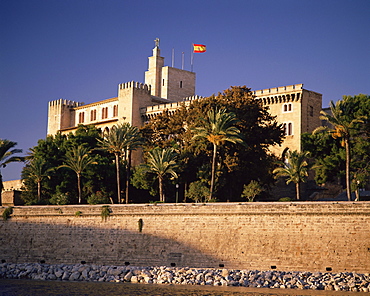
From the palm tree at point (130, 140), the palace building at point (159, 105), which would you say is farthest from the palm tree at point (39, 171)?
the palace building at point (159, 105)

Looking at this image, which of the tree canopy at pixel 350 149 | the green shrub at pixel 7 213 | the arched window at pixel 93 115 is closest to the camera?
the green shrub at pixel 7 213

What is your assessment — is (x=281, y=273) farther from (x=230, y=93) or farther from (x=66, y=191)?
(x=66, y=191)

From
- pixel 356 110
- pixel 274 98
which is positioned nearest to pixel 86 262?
pixel 356 110

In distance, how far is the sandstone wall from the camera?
28938 mm

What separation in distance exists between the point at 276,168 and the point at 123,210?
16176 millimetres

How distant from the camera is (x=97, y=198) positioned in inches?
1842

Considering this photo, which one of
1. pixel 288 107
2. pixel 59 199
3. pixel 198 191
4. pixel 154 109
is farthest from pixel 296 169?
pixel 154 109

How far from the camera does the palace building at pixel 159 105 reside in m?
53.4

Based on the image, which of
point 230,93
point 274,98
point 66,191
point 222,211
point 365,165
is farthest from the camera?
point 274,98

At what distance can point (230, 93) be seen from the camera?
46.3 m

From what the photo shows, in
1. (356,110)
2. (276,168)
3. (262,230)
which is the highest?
(356,110)

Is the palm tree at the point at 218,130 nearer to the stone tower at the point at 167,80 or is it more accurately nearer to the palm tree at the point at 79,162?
the palm tree at the point at 79,162

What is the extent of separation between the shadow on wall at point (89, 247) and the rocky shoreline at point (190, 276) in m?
0.79

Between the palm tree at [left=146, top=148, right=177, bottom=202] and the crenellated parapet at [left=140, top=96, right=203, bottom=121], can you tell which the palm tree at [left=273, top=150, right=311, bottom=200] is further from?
the crenellated parapet at [left=140, top=96, right=203, bottom=121]
